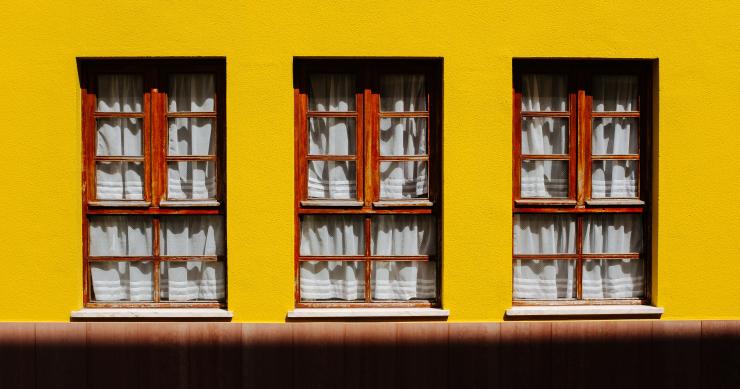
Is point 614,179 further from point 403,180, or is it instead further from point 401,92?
point 401,92

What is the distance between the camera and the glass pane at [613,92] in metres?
6.65

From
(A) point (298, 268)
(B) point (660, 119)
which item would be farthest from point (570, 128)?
(A) point (298, 268)

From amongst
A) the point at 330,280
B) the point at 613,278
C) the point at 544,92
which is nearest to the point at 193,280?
the point at 330,280

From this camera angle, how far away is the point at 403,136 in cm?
660

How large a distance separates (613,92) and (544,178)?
1025mm

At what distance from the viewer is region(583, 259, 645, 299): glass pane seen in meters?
6.74

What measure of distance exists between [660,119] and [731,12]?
115 cm

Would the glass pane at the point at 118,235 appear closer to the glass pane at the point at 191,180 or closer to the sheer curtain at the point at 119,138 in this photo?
the sheer curtain at the point at 119,138

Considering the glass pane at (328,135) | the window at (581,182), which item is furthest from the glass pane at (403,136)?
the window at (581,182)

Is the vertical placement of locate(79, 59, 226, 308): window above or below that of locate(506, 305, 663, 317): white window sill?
above

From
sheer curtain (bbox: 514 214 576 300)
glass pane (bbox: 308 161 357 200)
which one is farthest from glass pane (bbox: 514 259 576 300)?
glass pane (bbox: 308 161 357 200)

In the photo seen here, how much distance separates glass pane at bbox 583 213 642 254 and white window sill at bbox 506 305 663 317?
1.80ft

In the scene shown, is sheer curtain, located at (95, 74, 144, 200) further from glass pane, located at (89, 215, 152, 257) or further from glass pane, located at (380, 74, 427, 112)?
glass pane, located at (380, 74, 427, 112)

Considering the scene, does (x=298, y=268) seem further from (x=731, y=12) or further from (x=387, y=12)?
(x=731, y=12)
